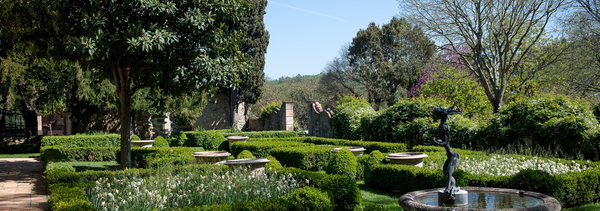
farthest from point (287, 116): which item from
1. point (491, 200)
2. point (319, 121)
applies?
point (491, 200)

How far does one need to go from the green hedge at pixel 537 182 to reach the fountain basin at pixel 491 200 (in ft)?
3.22

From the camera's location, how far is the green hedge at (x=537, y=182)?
5.40 meters

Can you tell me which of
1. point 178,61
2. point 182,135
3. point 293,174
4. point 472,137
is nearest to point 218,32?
point 178,61

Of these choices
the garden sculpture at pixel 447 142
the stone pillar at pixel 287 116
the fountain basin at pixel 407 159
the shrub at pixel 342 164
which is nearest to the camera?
the garden sculpture at pixel 447 142

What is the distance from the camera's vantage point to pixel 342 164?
8.17 metres

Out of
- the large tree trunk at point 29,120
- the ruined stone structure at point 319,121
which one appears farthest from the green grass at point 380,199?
the large tree trunk at point 29,120

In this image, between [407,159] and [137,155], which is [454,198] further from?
[137,155]

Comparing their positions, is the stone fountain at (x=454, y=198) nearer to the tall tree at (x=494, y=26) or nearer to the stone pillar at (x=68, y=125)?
the tall tree at (x=494, y=26)

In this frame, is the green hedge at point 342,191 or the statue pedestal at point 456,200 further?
the green hedge at point 342,191

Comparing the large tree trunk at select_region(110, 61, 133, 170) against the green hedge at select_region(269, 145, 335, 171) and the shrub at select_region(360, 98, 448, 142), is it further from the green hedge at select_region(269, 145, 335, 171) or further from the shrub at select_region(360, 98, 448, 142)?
the shrub at select_region(360, 98, 448, 142)

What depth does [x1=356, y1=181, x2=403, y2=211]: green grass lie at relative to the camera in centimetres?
617

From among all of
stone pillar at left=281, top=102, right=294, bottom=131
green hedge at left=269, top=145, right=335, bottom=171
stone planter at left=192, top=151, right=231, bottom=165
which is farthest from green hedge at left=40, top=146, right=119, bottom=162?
stone pillar at left=281, top=102, right=294, bottom=131

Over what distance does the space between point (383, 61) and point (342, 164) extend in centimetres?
2571

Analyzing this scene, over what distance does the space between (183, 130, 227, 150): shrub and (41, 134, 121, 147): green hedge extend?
318 centimetres
